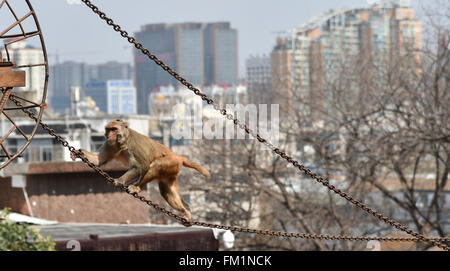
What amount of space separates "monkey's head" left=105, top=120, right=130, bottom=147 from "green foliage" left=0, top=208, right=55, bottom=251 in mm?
6445

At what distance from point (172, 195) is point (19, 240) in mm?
6611

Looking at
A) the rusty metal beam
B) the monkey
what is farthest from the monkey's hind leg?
the rusty metal beam

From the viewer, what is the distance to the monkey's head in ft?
29.2

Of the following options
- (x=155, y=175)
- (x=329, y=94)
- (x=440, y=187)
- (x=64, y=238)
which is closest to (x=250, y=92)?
(x=329, y=94)

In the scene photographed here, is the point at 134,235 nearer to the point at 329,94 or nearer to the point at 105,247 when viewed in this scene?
the point at 105,247

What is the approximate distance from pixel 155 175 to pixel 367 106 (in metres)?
26.8

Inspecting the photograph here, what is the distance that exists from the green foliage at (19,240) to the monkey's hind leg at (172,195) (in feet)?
20.5

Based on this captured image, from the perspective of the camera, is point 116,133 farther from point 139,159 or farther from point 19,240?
point 19,240

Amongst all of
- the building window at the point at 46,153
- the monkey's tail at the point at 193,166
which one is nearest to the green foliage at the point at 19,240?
the monkey's tail at the point at 193,166

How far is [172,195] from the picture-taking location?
9133mm

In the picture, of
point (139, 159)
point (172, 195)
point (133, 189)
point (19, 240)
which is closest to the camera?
point (133, 189)

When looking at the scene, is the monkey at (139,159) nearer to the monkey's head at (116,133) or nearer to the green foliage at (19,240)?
the monkey's head at (116,133)

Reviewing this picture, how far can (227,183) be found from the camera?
33594 mm

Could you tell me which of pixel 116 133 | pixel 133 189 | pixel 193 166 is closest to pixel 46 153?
pixel 193 166
